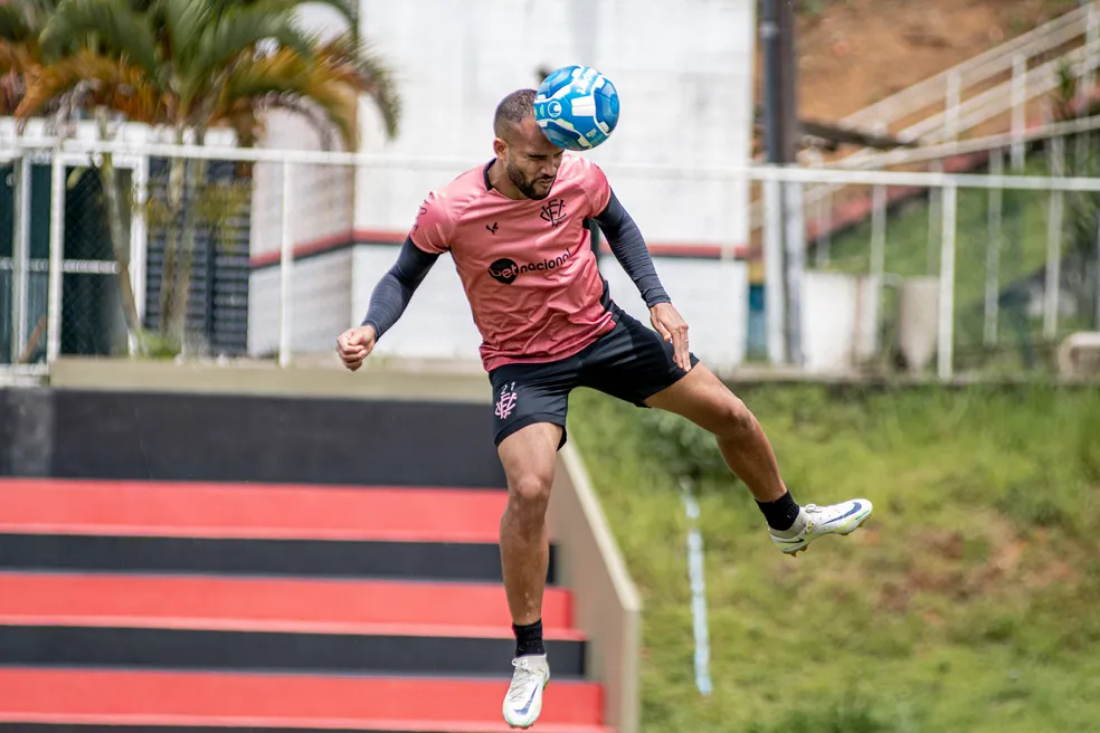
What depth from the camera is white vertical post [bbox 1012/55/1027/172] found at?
16467 millimetres

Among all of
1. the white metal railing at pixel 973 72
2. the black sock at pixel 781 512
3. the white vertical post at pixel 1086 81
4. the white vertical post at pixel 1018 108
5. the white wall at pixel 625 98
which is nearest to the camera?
the black sock at pixel 781 512

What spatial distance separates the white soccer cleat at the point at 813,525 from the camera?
225 inches

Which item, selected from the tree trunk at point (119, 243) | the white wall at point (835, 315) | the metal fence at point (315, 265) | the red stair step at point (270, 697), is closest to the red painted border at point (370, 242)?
the metal fence at point (315, 265)

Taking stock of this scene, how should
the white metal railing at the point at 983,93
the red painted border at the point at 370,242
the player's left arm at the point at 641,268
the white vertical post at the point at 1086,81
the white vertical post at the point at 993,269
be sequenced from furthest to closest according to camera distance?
1. the white metal railing at the point at 983,93
2. the white vertical post at the point at 1086,81
3. the white vertical post at the point at 993,269
4. the red painted border at the point at 370,242
5. the player's left arm at the point at 641,268

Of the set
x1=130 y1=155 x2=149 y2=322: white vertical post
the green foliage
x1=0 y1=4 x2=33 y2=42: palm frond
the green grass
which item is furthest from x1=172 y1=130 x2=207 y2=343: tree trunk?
the green foliage

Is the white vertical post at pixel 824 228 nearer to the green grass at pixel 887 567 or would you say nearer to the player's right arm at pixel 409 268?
the green grass at pixel 887 567

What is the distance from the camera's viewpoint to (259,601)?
361 inches

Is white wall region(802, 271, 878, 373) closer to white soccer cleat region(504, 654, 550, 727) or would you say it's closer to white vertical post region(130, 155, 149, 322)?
white vertical post region(130, 155, 149, 322)

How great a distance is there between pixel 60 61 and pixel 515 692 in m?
7.02

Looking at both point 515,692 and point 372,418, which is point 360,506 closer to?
point 372,418

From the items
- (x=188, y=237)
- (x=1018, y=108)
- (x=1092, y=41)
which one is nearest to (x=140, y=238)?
(x=188, y=237)

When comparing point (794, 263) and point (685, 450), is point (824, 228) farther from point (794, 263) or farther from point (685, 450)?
point (685, 450)

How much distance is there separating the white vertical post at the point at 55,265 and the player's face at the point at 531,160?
641 centimetres

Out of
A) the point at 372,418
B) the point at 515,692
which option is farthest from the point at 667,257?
the point at 515,692
